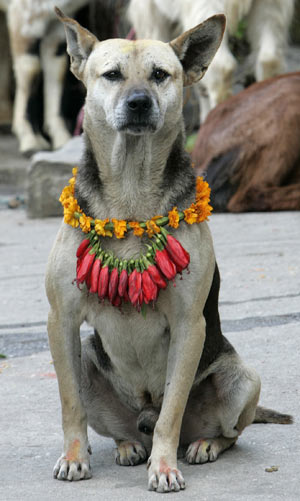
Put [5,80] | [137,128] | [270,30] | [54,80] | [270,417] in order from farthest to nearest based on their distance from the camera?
[5,80], [54,80], [270,30], [270,417], [137,128]

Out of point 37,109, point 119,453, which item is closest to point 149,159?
point 119,453

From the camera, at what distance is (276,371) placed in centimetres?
446

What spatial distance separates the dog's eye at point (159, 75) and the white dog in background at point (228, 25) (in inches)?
213

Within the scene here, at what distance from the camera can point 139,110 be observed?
132 inches

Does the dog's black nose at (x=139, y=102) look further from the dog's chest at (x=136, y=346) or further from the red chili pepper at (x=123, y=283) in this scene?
the dog's chest at (x=136, y=346)

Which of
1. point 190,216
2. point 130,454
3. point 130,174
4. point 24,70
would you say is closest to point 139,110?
point 130,174

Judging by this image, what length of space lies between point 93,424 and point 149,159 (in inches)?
40.0

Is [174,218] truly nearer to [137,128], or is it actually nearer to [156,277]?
[156,277]

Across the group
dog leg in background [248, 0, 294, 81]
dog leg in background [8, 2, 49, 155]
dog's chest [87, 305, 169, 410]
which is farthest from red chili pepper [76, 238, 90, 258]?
dog leg in background [8, 2, 49, 155]

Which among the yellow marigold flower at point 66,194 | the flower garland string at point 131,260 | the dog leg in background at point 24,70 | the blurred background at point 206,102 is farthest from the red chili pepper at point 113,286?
the dog leg in background at point 24,70

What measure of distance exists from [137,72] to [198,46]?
37 cm

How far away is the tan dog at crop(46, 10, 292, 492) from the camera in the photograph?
→ 3.38m

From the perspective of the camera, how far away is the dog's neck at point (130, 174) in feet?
11.6

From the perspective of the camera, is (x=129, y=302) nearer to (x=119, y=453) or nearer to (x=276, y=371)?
(x=119, y=453)
